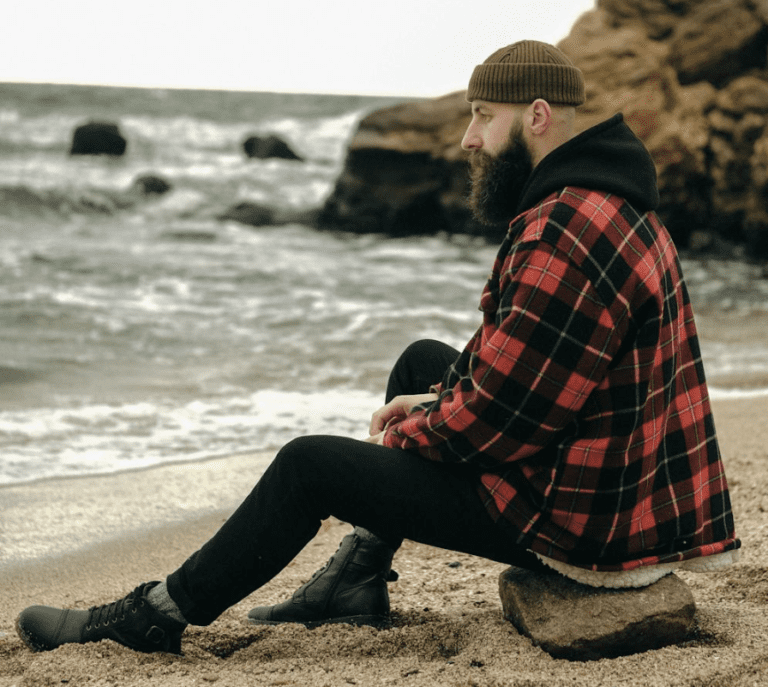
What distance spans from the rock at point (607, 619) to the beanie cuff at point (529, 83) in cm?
119

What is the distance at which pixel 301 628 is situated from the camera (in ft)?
8.59

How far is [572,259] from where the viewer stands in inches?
79.9

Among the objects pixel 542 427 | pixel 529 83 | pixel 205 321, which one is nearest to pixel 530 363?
pixel 542 427

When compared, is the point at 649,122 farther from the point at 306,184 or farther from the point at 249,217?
the point at 306,184

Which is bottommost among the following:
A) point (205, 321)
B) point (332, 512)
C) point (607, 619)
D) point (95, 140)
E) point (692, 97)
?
point (205, 321)

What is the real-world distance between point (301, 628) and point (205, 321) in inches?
265

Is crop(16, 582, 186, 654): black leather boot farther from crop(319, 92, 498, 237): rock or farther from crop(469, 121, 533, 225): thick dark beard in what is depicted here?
crop(319, 92, 498, 237): rock

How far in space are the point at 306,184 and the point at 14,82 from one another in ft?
103

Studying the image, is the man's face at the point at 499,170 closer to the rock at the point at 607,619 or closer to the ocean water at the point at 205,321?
the rock at the point at 607,619

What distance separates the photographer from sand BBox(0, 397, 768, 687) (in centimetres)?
223

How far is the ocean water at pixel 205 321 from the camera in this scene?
548cm

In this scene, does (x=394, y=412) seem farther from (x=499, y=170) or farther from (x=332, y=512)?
(x=499, y=170)

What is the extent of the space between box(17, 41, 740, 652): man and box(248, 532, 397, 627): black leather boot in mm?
336

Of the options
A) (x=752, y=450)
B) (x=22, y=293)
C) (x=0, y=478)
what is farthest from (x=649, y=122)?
(x=0, y=478)
